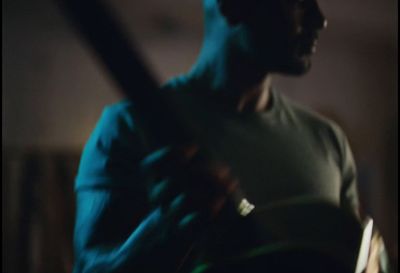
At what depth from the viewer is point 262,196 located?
1.47ft

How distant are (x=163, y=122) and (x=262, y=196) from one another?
13cm

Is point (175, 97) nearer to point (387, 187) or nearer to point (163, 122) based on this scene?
point (163, 122)

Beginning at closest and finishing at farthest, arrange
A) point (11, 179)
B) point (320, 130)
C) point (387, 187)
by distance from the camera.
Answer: point (320, 130), point (11, 179), point (387, 187)

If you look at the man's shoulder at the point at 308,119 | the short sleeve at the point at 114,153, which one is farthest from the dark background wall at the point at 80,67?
the short sleeve at the point at 114,153

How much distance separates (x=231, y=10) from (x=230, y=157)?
134 mm

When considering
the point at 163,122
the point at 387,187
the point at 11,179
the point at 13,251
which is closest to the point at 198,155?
the point at 163,122

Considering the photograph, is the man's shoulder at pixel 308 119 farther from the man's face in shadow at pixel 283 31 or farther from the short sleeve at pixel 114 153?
the short sleeve at pixel 114 153

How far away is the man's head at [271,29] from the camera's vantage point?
463mm

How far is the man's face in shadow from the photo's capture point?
462 mm

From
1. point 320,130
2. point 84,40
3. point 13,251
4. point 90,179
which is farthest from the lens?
point 13,251

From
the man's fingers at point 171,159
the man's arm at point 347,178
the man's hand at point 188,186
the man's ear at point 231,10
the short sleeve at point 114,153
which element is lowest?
the man's arm at point 347,178

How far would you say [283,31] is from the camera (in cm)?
47

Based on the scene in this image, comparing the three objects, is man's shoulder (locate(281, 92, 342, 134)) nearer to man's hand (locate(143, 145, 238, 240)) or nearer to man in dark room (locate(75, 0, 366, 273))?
man in dark room (locate(75, 0, 366, 273))

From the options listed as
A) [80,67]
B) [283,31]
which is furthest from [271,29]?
[80,67]
